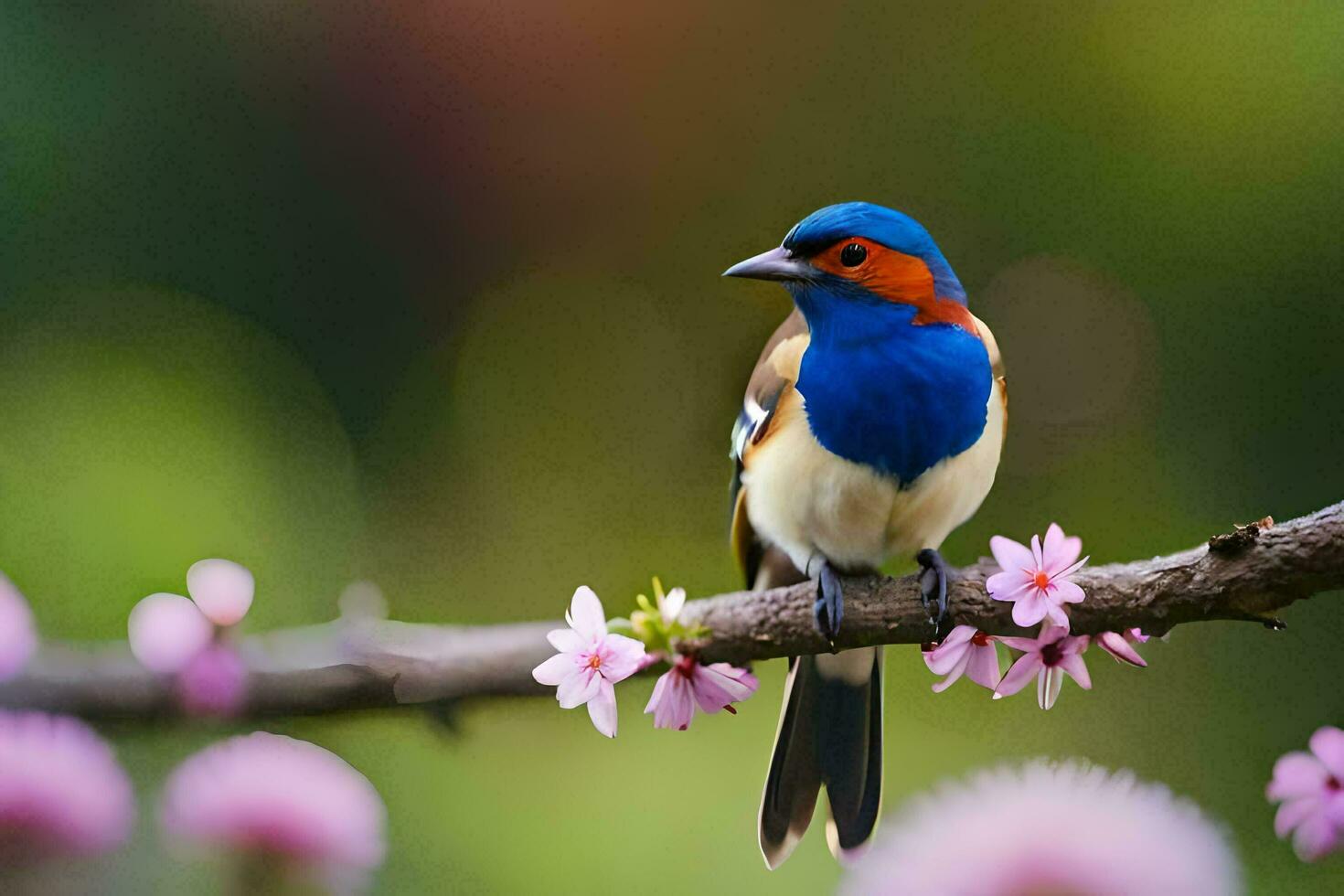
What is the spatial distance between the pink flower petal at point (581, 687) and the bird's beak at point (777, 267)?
0.18 metres

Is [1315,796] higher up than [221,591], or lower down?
lower down

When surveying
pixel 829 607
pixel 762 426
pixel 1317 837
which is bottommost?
pixel 1317 837

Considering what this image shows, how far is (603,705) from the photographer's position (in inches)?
19.5

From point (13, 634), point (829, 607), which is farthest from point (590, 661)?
point (13, 634)

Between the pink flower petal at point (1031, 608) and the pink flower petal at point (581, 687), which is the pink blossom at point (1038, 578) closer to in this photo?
the pink flower petal at point (1031, 608)

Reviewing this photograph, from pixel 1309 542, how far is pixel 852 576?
229 mm

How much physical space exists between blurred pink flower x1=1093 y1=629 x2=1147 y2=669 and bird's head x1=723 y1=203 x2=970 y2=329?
0.15m

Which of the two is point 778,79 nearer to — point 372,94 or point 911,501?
point 372,94

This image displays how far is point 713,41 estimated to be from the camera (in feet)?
3.31

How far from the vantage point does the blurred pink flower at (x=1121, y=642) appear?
0.50 meters

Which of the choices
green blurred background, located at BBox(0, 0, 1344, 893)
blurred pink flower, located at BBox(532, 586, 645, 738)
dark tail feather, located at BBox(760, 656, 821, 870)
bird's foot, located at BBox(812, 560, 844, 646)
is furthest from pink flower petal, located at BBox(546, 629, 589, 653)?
green blurred background, located at BBox(0, 0, 1344, 893)

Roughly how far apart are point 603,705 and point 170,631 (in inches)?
10.9

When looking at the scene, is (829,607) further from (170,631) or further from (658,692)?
(170,631)

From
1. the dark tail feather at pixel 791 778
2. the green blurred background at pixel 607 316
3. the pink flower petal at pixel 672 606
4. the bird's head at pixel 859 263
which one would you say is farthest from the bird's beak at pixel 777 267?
the green blurred background at pixel 607 316
